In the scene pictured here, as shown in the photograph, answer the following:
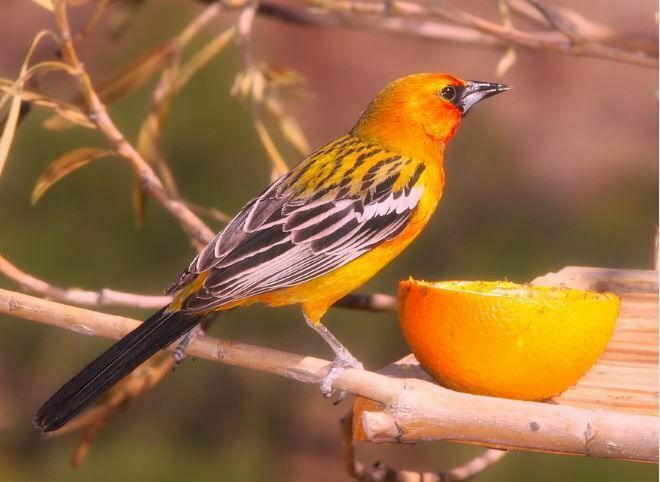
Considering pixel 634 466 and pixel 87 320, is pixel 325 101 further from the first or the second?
pixel 87 320

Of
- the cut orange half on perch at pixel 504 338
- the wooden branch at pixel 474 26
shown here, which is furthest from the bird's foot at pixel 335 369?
the wooden branch at pixel 474 26

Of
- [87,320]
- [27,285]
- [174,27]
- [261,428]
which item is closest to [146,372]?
[27,285]

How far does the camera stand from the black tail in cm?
144

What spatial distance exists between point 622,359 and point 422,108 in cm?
59

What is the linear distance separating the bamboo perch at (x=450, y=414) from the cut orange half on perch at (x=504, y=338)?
19cm

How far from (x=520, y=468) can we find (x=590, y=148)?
1.78 metres

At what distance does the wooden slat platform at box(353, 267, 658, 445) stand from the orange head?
1.14 feet

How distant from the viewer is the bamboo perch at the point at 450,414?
1232mm

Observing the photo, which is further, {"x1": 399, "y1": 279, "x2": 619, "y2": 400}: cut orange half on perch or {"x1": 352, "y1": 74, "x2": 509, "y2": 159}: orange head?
{"x1": 352, "y1": 74, "x2": 509, "y2": 159}: orange head

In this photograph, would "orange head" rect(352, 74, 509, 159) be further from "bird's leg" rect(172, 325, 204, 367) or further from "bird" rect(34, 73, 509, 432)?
"bird's leg" rect(172, 325, 204, 367)

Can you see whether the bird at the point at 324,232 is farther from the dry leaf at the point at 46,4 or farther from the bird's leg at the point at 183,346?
the dry leaf at the point at 46,4

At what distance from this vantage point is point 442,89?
74.7 inches

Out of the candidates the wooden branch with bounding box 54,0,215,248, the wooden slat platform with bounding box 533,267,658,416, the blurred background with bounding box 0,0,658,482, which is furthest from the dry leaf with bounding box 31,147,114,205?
the blurred background with bounding box 0,0,658,482

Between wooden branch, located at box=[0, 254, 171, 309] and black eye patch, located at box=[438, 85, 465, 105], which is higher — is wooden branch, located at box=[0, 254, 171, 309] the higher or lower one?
the lower one
